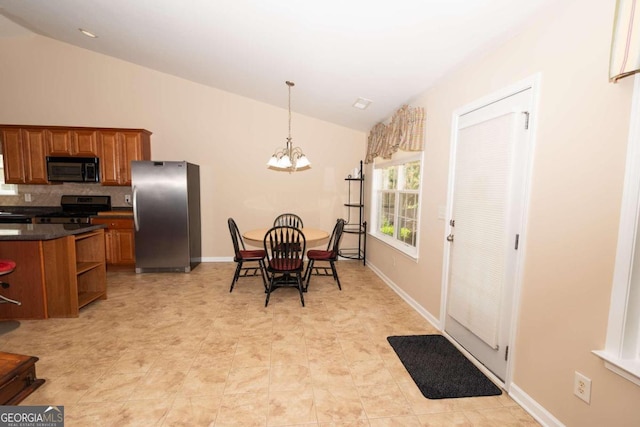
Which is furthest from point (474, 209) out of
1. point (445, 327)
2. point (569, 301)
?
point (445, 327)

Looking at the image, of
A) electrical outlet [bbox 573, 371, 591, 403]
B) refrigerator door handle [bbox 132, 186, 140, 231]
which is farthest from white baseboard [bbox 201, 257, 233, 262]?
electrical outlet [bbox 573, 371, 591, 403]

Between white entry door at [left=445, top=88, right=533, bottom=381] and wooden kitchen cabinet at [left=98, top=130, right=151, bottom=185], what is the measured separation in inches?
181

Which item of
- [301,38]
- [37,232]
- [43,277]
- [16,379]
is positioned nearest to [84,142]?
[37,232]

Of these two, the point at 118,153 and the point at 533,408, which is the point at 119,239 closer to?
the point at 118,153

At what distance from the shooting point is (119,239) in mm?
4488

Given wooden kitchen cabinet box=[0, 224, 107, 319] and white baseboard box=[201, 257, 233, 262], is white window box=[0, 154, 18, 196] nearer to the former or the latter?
wooden kitchen cabinet box=[0, 224, 107, 319]

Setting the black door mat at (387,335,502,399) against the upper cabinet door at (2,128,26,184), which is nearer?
the black door mat at (387,335,502,399)

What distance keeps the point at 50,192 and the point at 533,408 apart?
263 inches

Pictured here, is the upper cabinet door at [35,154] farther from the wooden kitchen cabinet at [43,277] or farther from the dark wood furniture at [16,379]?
the dark wood furniture at [16,379]

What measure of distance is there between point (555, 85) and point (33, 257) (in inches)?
170

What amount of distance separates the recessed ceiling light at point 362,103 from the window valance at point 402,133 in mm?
381

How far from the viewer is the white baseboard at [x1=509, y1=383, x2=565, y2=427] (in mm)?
1634

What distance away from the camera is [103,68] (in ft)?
15.7

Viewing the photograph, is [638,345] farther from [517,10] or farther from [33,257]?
[33,257]
